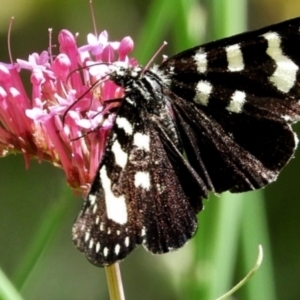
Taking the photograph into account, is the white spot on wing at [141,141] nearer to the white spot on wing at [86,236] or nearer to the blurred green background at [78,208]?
the white spot on wing at [86,236]

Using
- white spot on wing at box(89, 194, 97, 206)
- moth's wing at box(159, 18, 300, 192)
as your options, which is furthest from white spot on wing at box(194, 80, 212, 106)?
white spot on wing at box(89, 194, 97, 206)

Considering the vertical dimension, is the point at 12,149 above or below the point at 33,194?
above

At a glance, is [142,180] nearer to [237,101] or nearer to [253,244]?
[237,101]

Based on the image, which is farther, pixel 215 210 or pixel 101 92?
pixel 215 210

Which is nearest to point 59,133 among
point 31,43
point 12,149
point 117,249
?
point 12,149

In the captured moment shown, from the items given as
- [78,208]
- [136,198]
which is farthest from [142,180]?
[78,208]

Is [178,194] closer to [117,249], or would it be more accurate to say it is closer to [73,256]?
[117,249]

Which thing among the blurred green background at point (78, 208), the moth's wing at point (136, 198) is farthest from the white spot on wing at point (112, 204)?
the blurred green background at point (78, 208)
